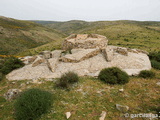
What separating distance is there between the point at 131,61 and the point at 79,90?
7692 mm

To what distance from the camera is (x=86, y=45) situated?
15117 millimetres

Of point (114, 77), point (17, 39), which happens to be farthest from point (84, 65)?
point (17, 39)

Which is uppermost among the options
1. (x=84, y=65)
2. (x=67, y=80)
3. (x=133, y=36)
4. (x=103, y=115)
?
(x=133, y=36)

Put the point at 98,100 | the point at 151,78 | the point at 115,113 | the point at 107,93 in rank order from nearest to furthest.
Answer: the point at 115,113
the point at 98,100
the point at 107,93
the point at 151,78

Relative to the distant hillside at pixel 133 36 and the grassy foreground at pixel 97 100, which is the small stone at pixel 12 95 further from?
the distant hillside at pixel 133 36

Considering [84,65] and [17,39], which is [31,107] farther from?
[17,39]

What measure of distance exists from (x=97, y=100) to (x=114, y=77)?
115 inches

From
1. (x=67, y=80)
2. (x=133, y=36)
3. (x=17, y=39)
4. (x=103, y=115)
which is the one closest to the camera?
(x=103, y=115)

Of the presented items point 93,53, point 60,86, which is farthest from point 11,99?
point 93,53

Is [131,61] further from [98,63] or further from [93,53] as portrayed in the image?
[93,53]

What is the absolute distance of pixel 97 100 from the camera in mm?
6074

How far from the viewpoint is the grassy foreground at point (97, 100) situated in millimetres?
4977

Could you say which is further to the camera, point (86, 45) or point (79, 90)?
point (86, 45)

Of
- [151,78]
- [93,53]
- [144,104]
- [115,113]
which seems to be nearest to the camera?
[115,113]
